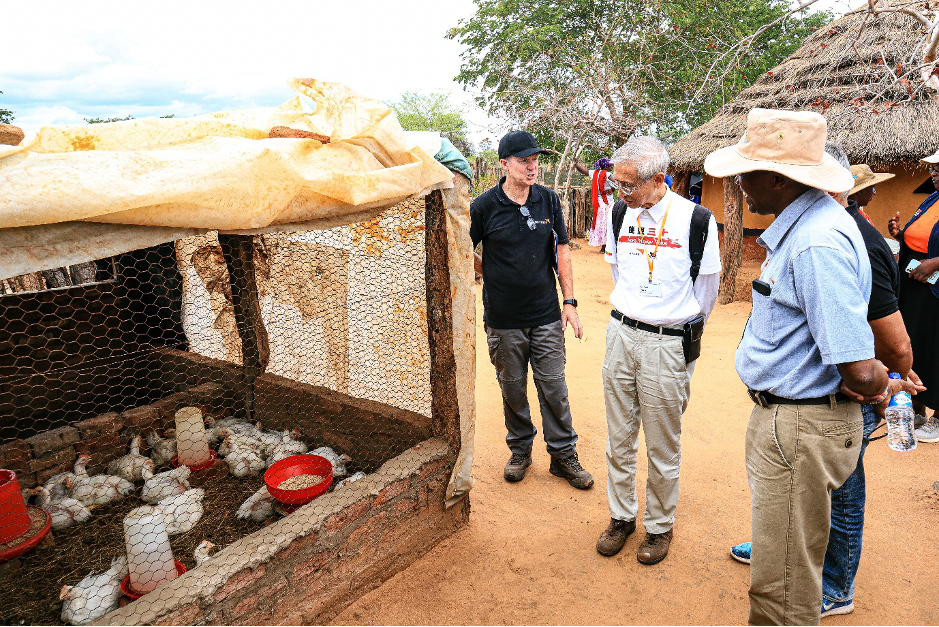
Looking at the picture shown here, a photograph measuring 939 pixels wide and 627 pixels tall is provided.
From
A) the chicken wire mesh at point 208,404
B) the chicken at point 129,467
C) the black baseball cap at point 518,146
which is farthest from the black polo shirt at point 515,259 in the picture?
the chicken at point 129,467

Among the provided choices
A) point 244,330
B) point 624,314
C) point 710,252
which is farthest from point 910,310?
point 244,330

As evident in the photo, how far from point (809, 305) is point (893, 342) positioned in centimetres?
44

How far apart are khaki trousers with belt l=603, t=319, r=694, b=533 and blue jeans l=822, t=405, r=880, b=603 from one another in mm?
625

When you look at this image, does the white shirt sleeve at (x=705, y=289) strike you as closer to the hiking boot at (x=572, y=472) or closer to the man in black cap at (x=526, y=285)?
the man in black cap at (x=526, y=285)

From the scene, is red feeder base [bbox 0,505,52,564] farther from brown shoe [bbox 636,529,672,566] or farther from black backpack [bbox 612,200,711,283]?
black backpack [bbox 612,200,711,283]

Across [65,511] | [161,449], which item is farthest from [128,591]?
[161,449]

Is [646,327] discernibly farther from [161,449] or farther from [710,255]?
[161,449]

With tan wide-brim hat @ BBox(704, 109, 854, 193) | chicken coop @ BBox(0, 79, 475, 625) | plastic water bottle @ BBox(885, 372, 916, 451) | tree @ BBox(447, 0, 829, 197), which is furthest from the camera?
tree @ BBox(447, 0, 829, 197)

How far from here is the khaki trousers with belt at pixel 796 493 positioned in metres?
1.67

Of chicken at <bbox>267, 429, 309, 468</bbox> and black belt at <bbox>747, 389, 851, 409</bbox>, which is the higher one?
black belt at <bbox>747, 389, 851, 409</bbox>

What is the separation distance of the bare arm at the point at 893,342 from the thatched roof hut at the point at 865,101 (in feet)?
19.0

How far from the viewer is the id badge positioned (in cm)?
242

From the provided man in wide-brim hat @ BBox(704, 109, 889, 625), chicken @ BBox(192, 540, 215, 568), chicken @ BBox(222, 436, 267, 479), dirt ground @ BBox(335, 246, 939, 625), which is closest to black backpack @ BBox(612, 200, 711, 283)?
man in wide-brim hat @ BBox(704, 109, 889, 625)

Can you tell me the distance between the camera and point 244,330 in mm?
3705
